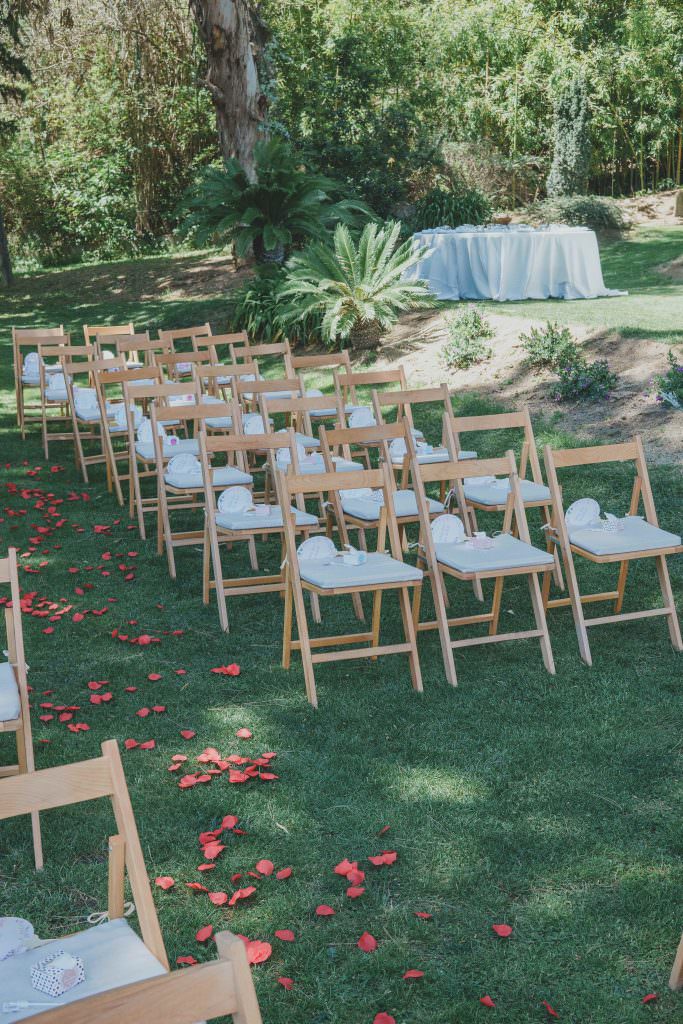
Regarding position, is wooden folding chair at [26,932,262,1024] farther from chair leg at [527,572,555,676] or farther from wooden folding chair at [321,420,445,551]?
wooden folding chair at [321,420,445,551]

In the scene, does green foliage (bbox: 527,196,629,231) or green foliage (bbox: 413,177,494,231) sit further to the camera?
green foliage (bbox: 527,196,629,231)

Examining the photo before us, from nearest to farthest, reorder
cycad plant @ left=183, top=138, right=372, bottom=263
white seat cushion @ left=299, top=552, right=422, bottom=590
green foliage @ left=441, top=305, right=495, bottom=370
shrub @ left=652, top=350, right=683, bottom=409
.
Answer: white seat cushion @ left=299, top=552, right=422, bottom=590 < shrub @ left=652, top=350, right=683, bottom=409 < green foliage @ left=441, top=305, right=495, bottom=370 < cycad plant @ left=183, top=138, right=372, bottom=263

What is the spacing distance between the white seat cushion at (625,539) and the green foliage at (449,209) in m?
13.3

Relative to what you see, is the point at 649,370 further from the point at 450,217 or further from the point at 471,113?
the point at 471,113

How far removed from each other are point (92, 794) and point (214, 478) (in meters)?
4.47

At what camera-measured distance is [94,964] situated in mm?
2158

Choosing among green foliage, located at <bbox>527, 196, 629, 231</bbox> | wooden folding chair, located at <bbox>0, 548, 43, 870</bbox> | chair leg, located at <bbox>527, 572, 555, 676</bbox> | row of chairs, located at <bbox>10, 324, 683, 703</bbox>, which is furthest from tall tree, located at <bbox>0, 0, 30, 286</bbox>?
wooden folding chair, located at <bbox>0, 548, 43, 870</bbox>

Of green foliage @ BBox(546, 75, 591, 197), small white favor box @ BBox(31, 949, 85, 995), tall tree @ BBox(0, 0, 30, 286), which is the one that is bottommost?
small white favor box @ BBox(31, 949, 85, 995)

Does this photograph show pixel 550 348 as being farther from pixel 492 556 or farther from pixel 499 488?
pixel 492 556

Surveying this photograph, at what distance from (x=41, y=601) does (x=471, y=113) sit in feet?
68.0

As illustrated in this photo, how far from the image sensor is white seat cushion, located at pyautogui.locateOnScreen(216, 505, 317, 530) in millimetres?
5523

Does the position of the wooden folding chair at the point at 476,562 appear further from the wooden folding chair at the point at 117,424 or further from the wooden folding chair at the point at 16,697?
the wooden folding chair at the point at 117,424

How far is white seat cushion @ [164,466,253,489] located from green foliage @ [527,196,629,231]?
14753 millimetres

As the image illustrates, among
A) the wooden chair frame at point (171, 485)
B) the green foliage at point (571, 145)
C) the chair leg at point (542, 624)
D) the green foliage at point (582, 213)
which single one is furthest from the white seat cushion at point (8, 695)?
the green foliage at point (571, 145)
